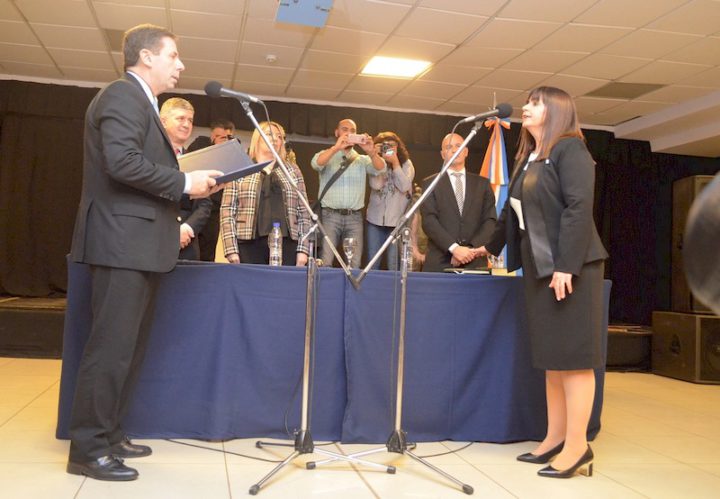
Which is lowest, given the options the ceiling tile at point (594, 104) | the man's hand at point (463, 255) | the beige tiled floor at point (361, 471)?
the beige tiled floor at point (361, 471)

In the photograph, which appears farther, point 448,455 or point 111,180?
point 448,455

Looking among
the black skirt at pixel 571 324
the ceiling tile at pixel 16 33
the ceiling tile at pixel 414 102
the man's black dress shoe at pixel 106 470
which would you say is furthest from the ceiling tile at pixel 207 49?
the man's black dress shoe at pixel 106 470

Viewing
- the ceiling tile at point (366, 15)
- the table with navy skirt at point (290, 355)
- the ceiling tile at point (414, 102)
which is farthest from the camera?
the ceiling tile at point (414, 102)

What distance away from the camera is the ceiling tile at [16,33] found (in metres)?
5.98

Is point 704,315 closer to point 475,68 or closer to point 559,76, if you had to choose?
point 559,76

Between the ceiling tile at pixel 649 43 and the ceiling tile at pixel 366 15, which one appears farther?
the ceiling tile at pixel 649 43

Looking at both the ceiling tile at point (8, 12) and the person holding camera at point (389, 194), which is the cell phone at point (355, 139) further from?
the ceiling tile at point (8, 12)

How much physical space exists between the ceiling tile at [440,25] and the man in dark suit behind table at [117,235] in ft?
11.3

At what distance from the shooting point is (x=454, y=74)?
272 inches

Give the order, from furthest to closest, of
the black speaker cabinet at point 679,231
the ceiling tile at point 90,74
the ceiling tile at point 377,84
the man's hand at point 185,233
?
the black speaker cabinet at point 679,231 < the ceiling tile at point 90,74 < the ceiling tile at point 377,84 < the man's hand at point 185,233

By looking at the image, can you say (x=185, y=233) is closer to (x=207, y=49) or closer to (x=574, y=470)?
(x=574, y=470)

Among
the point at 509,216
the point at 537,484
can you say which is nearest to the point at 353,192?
the point at 509,216

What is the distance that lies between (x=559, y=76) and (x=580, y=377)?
484 centimetres

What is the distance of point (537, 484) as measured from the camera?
2.50 meters
